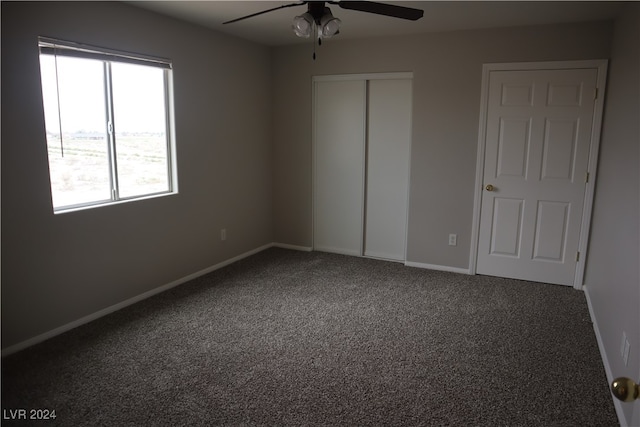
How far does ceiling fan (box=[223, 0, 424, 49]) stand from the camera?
7.68ft

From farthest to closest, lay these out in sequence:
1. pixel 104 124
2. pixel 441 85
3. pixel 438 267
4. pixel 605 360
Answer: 1. pixel 438 267
2. pixel 441 85
3. pixel 104 124
4. pixel 605 360

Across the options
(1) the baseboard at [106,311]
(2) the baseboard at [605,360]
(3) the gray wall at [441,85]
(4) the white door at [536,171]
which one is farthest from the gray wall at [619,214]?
(1) the baseboard at [106,311]

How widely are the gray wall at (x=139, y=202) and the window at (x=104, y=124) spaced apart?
0.10m

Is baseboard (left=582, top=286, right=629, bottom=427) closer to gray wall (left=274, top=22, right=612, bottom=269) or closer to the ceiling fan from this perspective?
gray wall (left=274, top=22, right=612, bottom=269)

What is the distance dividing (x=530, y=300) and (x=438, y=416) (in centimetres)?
199

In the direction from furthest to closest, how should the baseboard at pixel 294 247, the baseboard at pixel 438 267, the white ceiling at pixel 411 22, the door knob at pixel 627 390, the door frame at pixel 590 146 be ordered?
1. the baseboard at pixel 294 247
2. the baseboard at pixel 438 267
3. the door frame at pixel 590 146
4. the white ceiling at pixel 411 22
5. the door knob at pixel 627 390

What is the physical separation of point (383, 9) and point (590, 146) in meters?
2.61

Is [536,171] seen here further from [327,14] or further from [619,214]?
[327,14]

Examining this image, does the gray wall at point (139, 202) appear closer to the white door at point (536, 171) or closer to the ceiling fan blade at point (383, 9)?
the ceiling fan blade at point (383, 9)

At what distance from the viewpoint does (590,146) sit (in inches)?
155

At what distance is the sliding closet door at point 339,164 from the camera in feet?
16.1

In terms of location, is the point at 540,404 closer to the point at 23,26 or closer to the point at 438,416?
the point at 438,416

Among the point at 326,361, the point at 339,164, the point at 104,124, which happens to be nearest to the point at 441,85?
the point at 339,164

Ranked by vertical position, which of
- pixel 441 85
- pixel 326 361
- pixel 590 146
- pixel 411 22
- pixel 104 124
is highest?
pixel 411 22
